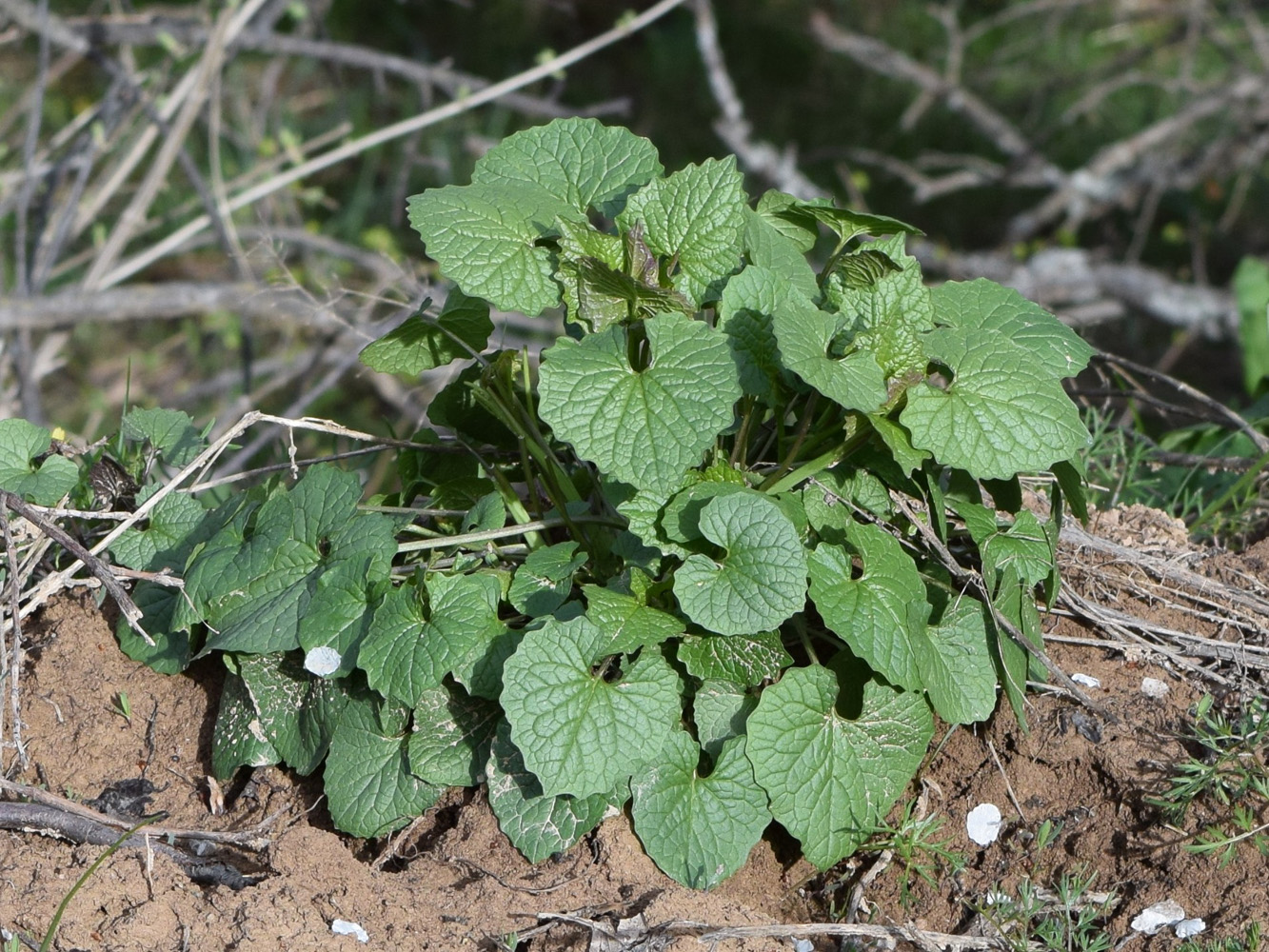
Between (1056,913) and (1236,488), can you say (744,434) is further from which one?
(1236,488)

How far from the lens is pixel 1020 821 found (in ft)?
5.39

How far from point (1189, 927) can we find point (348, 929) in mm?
1001

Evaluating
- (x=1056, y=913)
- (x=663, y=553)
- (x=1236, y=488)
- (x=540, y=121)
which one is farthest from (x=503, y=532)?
(x=540, y=121)

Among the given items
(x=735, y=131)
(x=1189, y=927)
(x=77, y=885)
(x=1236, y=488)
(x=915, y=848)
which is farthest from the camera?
(x=735, y=131)

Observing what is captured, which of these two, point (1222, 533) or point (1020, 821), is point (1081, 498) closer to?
point (1020, 821)

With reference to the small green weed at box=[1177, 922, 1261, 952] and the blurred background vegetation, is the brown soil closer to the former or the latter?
the small green weed at box=[1177, 922, 1261, 952]

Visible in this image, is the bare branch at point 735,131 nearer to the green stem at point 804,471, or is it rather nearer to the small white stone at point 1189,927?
the green stem at point 804,471

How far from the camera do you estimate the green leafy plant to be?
1501 mm

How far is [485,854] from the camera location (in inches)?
62.3

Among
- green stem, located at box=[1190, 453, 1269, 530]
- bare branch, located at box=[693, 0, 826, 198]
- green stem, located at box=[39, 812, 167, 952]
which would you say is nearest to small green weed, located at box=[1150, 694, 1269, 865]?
green stem, located at box=[1190, 453, 1269, 530]

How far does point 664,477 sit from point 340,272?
3.70m

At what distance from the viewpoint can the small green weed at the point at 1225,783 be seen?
61.0 inches

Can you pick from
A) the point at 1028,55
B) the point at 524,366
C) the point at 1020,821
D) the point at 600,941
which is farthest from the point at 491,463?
the point at 1028,55

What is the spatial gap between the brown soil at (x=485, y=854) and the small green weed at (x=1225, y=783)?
0.03m
